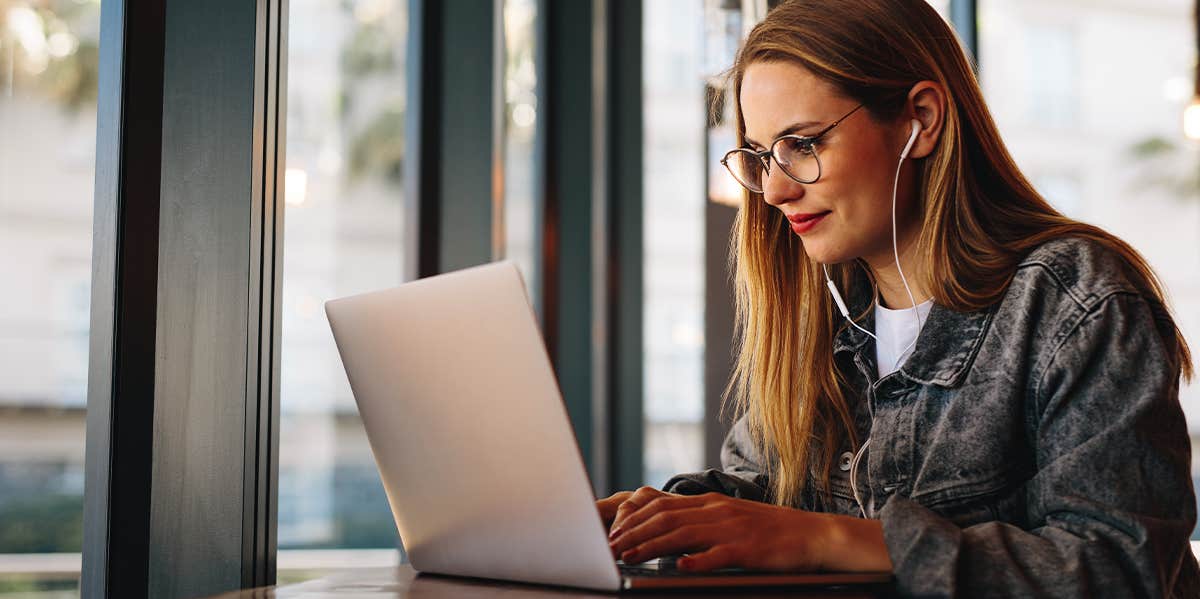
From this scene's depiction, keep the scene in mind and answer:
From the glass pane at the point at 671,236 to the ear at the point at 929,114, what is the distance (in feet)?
7.95

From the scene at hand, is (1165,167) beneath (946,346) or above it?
above

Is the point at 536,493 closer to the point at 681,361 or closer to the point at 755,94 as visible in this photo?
the point at 755,94

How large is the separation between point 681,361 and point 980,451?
2.83 meters

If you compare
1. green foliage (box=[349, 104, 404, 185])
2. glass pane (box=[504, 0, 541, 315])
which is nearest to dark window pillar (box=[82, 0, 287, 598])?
green foliage (box=[349, 104, 404, 185])

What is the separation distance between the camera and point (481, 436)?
38.8 inches

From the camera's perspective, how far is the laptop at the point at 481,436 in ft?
3.02

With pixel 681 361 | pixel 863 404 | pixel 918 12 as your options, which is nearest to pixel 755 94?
pixel 918 12

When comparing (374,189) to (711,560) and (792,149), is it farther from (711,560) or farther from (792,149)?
(711,560)

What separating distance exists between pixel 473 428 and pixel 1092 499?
0.58 m

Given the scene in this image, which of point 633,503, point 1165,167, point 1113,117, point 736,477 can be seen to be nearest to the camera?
point 633,503

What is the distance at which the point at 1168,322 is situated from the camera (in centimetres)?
115

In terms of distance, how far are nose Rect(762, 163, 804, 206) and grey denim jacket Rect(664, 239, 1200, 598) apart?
9.2 inches

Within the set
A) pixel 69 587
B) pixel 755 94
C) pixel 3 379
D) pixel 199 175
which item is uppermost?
pixel 755 94

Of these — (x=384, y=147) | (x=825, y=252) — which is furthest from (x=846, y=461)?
(x=384, y=147)
